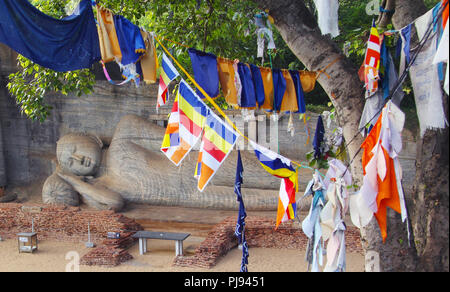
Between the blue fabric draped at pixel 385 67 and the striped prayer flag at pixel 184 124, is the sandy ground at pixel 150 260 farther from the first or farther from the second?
the blue fabric draped at pixel 385 67

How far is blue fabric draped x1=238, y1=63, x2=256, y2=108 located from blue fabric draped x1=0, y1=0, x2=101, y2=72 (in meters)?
1.71

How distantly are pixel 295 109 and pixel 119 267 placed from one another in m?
3.98

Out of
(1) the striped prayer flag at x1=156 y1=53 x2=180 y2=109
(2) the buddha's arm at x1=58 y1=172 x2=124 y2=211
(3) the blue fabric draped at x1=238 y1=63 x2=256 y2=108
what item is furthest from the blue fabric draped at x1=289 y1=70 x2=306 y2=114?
(2) the buddha's arm at x1=58 y1=172 x2=124 y2=211

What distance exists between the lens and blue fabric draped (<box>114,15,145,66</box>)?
463cm

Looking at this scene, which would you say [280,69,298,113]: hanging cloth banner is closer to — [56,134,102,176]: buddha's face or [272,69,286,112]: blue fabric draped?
[272,69,286,112]: blue fabric draped

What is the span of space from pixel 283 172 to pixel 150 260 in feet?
13.5

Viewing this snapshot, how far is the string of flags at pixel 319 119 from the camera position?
350cm

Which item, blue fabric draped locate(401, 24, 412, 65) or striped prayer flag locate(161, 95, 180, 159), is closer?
blue fabric draped locate(401, 24, 412, 65)

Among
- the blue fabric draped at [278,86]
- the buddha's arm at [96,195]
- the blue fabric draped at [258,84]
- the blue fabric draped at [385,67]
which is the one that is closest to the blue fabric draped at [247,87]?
the blue fabric draped at [258,84]

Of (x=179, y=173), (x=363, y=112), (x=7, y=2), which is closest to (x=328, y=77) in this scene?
(x=363, y=112)

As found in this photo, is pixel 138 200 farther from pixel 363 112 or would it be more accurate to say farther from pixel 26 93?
pixel 363 112

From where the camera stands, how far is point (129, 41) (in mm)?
4711

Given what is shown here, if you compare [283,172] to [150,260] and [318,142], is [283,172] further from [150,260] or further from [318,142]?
[150,260]

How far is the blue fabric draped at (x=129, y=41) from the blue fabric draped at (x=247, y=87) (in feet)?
4.14
